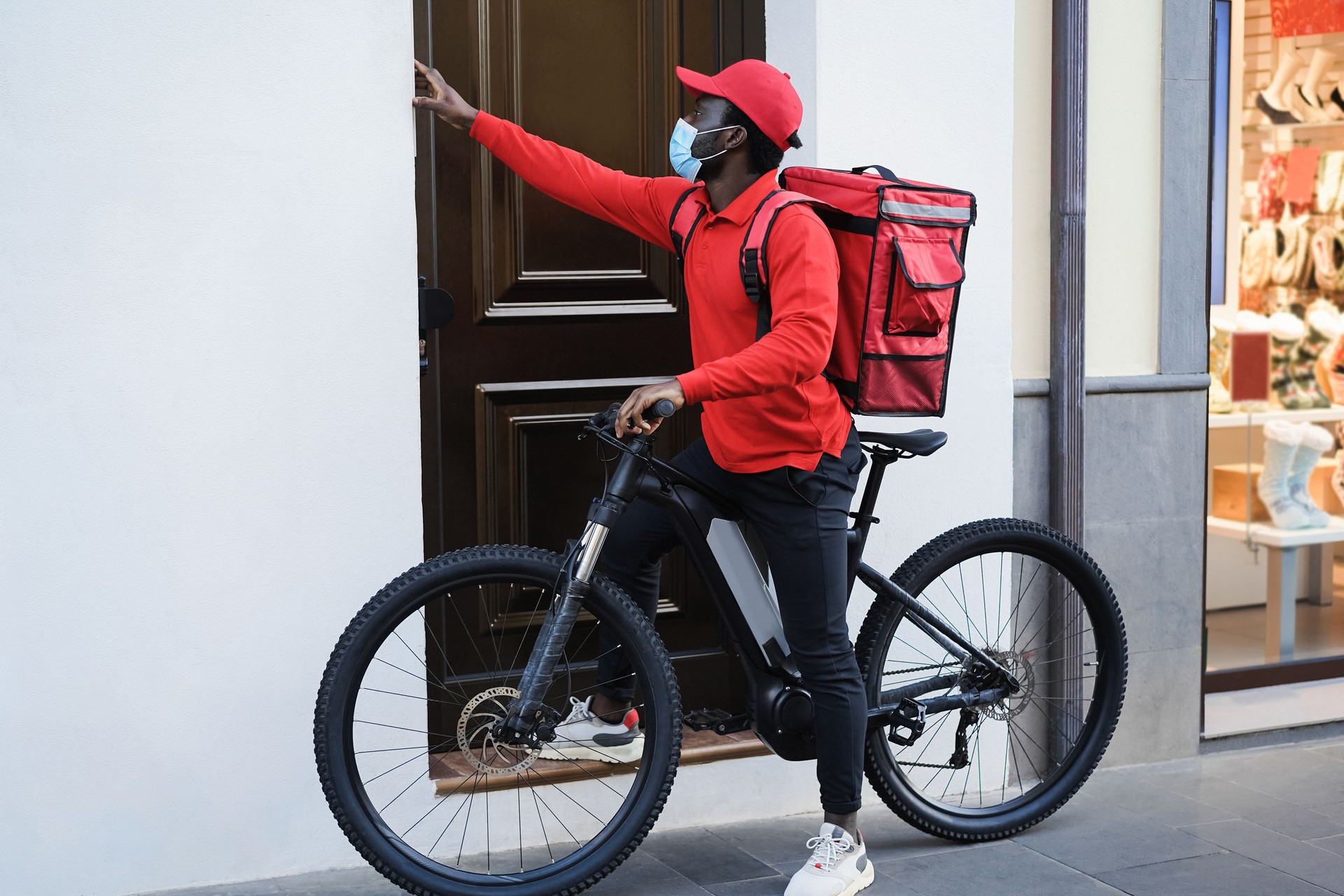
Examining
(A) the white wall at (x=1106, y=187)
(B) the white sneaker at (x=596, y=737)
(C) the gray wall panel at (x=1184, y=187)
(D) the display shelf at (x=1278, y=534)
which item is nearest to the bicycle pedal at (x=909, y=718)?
(B) the white sneaker at (x=596, y=737)

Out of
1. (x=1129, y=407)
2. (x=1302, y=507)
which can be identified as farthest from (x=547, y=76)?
(x=1302, y=507)

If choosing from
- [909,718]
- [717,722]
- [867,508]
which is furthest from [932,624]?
[717,722]

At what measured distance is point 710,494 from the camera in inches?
140

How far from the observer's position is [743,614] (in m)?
3.63

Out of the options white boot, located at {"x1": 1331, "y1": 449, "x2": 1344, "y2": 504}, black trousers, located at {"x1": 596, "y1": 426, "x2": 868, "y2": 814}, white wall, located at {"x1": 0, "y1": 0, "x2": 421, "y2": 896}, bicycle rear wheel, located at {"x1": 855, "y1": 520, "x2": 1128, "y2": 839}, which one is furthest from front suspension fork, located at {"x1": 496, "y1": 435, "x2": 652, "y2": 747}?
white boot, located at {"x1": 1331, "y1": 449, "x2": 1344, "y2": 504}

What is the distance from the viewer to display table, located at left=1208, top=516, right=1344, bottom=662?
18.1 feet

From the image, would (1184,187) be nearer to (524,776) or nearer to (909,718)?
(909,718)

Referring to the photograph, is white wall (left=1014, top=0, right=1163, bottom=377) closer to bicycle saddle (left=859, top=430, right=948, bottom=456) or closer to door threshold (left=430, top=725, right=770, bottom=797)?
bicycle saddle (left=859, top=430, right=948, bottom=456)

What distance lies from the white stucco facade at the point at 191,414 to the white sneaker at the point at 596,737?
23.7 inches

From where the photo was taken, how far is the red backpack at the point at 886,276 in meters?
3.42

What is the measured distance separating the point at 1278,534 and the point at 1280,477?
0.74 feet

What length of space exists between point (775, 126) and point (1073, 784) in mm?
2097

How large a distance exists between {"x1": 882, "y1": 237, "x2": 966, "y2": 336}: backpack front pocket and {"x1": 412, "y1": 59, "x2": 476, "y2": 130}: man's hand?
3.76 ft

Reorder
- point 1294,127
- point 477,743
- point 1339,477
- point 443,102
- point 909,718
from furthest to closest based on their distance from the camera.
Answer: point 1339,477, point 1294,127, point 909,718, point 443,102, point 477,743
